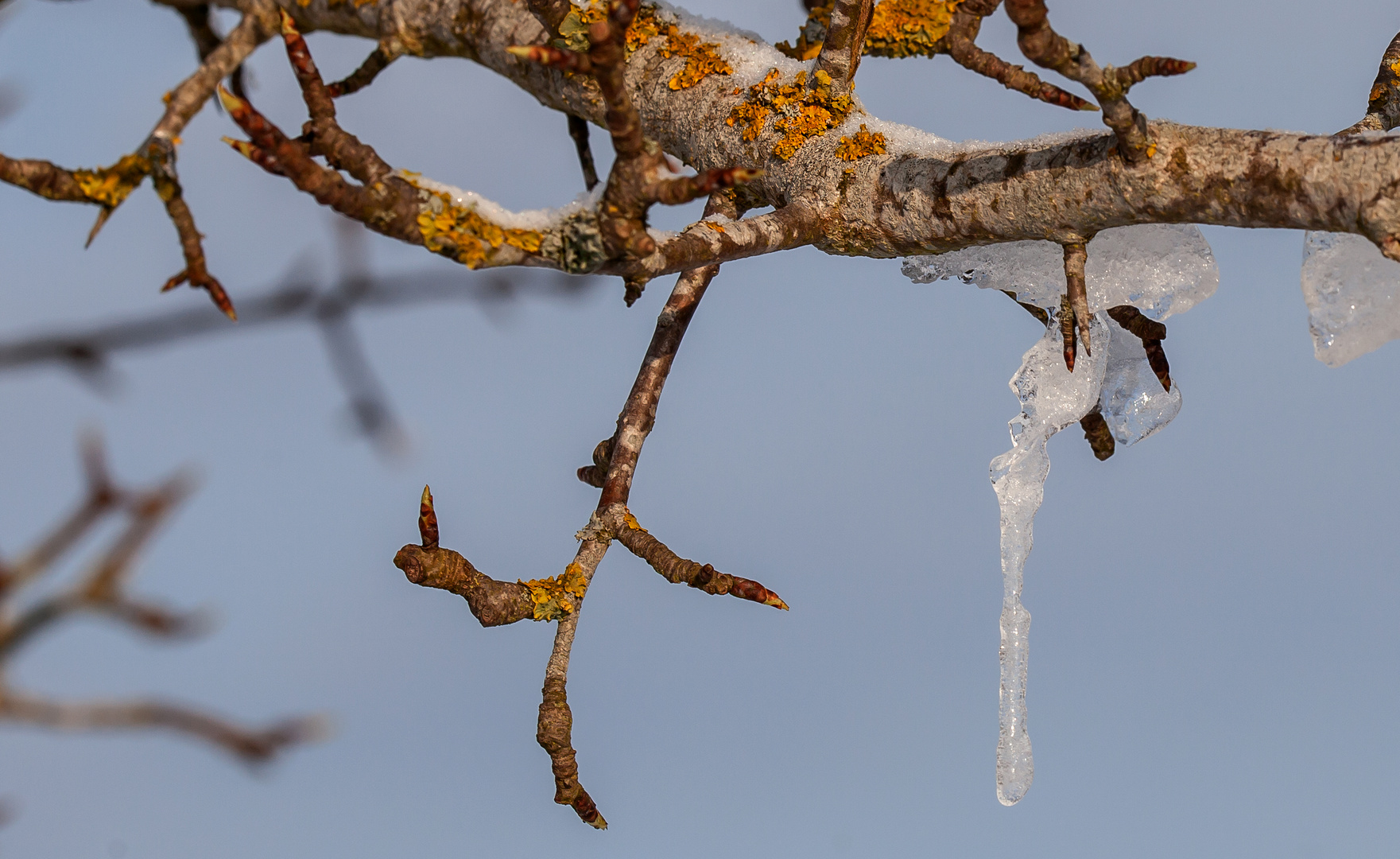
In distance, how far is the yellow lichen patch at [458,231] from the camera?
1.83 m

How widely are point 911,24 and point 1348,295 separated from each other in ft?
5.76

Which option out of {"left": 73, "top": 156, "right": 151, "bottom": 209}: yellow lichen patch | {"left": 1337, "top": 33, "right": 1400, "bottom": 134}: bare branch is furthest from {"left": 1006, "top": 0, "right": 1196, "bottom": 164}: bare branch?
{"left": 73, "top": 156, "right": 151, "bottom": 209}: yellow lichen patch

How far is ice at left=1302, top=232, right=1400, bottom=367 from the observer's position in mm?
2184

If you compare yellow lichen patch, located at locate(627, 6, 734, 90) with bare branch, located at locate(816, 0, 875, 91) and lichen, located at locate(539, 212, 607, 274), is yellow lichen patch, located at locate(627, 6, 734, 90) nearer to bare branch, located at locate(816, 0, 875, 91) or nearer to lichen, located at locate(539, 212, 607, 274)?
bare branch, located at locate(816, 0, 875, 91)

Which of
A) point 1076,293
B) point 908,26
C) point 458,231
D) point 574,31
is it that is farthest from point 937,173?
point 908,26

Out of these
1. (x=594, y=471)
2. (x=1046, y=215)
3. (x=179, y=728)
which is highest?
(x=1046, y=215)

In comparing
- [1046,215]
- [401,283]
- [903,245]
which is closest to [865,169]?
[903,245]

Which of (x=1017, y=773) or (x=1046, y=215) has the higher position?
(x=1046, y=215)

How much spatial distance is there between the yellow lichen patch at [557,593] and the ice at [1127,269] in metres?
1.25

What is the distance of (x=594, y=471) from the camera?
125 inches

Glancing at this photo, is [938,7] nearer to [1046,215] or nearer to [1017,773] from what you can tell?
[1046,215]

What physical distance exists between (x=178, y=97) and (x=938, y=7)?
2.38m

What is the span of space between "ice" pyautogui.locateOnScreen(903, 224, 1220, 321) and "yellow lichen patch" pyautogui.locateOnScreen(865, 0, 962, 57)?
118cm

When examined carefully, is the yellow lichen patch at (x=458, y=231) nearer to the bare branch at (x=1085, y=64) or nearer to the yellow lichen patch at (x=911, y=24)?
the bare branch at (x=1085, y=64)
